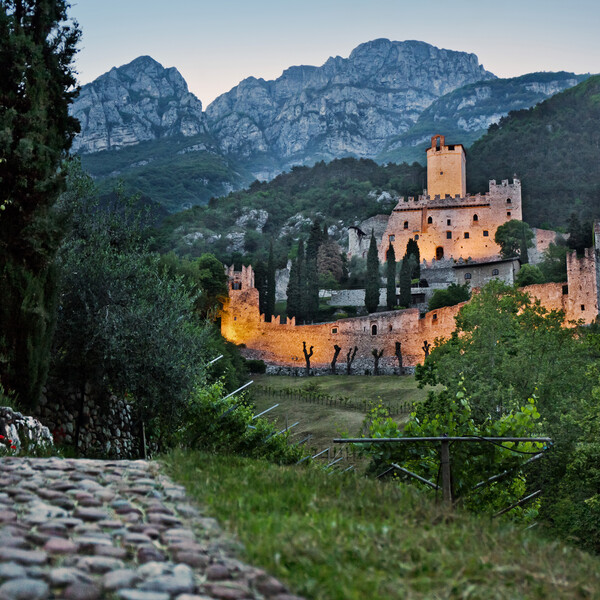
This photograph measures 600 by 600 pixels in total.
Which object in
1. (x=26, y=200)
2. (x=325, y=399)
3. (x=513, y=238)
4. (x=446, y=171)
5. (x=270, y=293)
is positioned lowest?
(x=325, y=399)

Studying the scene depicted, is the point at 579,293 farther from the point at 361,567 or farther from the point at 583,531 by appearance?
the point at 361,567

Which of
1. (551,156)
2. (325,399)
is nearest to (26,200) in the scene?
(325,399)

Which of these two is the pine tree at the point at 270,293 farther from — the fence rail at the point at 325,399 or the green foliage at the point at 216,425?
the green foliage at the point at 216,425

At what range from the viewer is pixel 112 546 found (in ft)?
15.3

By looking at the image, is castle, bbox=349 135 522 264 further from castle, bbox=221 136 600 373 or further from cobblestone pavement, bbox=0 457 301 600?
cobblestone pavement, bbox=0 457 301 600

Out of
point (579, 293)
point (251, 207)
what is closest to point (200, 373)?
point (579, 293)

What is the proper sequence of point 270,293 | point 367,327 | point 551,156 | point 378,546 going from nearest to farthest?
point 378,546, point 367,327, point 270,293, point 551,156

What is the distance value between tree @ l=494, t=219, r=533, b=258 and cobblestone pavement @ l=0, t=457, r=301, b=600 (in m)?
69.5

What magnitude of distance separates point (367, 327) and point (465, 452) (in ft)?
151

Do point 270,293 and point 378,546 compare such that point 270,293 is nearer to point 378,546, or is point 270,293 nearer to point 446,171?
point 446,171

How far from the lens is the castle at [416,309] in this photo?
1996 inches

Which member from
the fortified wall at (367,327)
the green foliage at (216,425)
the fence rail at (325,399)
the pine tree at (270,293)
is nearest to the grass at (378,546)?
the green foliage at (216,425)

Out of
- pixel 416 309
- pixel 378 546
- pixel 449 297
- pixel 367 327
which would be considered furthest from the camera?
pixel 449 297

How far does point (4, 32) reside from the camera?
40.9 feet
